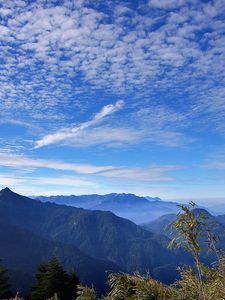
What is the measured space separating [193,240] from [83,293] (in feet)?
33.2

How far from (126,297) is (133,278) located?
926 mm

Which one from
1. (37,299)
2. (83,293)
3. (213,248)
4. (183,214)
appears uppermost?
(183,214)

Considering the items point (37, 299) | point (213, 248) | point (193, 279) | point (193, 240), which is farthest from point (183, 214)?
point (37, 299)

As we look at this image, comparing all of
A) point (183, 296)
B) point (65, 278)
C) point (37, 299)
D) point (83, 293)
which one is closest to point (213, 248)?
point (183, 296)

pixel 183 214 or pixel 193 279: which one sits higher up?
pixel 183 214

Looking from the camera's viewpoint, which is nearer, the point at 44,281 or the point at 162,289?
the point at 162,289

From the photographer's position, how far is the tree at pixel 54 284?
81656 mm

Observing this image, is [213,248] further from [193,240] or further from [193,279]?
[193,279]

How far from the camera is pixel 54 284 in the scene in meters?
84.3

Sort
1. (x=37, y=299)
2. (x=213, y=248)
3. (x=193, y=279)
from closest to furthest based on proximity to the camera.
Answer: (x=213, y=248), (x=193, y=279), (x=37, y=299)

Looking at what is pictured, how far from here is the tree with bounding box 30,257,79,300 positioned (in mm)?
81656

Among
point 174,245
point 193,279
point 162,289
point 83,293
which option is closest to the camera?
point 174,245

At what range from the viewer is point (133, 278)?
15578 millimetres

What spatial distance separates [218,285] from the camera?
12328 millimetres
